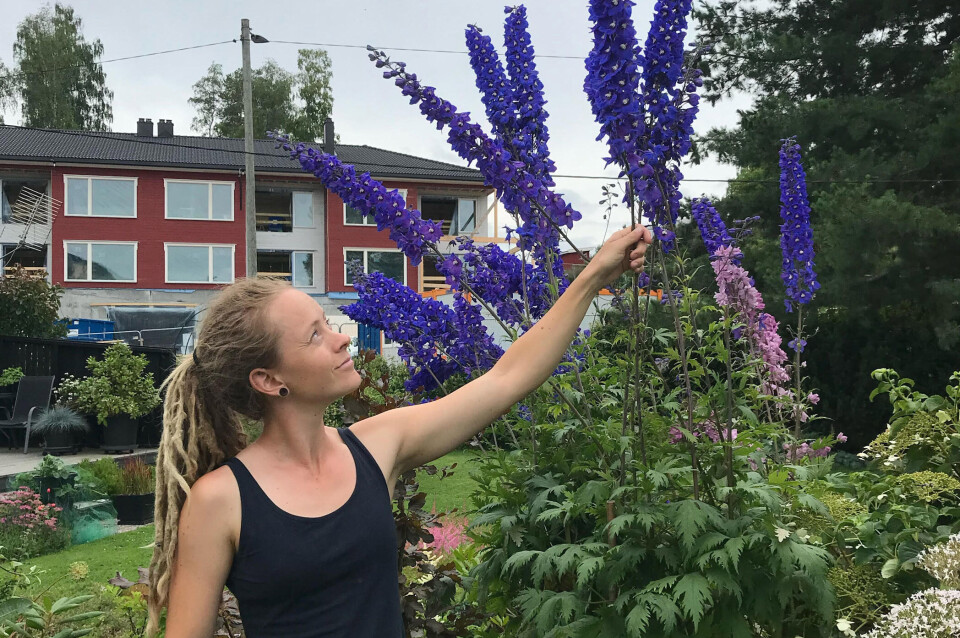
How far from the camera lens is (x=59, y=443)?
13.1 m

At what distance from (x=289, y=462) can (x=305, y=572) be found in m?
0.26

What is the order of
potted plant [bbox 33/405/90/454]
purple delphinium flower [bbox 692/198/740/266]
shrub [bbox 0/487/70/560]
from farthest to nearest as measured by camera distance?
potted plant [bbox 33/405/90/454], shrub [bbox 0/487/70/560], purple delphinium flower [bbox 692/198/740/266]

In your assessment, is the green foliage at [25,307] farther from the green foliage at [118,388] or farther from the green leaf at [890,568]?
the green leaf at [890,568]

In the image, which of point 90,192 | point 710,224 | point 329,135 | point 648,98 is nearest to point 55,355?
point 710,224

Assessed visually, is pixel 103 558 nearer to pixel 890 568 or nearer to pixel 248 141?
pixel 890 568

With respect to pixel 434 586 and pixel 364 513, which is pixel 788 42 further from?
pixel 364 513

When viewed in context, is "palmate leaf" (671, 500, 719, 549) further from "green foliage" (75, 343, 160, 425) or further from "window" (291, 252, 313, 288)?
"window" (291, 252, 313, 288)

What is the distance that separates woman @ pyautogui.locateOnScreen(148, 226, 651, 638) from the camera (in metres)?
1.67

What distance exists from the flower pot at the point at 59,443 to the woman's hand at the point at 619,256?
12911 mm

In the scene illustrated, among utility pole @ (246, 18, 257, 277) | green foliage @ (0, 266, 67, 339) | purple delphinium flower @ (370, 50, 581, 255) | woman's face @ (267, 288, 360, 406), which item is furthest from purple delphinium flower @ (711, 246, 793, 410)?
utility pole @ (246, 18, 257, 277)

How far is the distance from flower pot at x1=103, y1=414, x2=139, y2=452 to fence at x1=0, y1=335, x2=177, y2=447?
195 cm

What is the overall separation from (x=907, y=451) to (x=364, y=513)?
233 centimetres

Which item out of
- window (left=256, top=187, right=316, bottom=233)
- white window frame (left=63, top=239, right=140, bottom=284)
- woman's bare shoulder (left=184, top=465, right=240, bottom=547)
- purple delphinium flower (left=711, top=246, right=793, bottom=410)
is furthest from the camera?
window (left=256, top=187, right=316, bottom=233)

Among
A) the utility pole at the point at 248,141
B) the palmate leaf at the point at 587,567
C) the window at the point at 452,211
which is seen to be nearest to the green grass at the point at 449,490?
the palmate leaf at the point at 587,567
